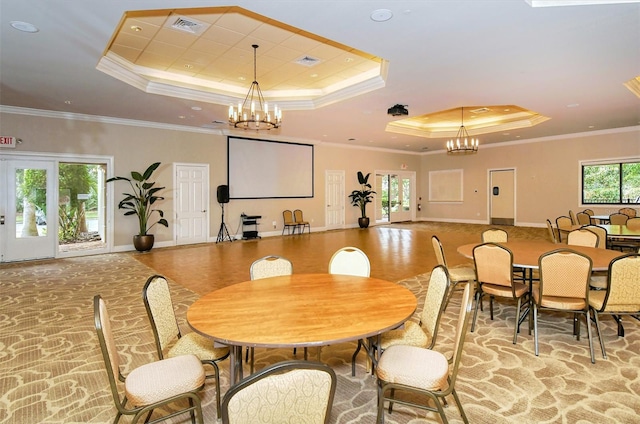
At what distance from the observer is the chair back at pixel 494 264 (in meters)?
3.47

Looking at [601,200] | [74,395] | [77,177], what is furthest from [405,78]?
[601,200]

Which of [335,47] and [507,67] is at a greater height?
[335,47]

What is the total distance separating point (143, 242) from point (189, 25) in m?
5.61

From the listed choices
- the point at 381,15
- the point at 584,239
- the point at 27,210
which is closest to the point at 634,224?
the point at 584,239

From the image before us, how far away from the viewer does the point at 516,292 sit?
11.6 ft

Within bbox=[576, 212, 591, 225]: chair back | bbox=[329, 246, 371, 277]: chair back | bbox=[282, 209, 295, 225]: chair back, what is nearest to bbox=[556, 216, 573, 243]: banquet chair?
bbox=[576, 212, 591, 225]: chair back

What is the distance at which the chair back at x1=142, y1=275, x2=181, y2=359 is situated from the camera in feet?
7.42

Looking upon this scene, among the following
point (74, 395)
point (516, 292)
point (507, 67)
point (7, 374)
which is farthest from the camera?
point (507, 67)

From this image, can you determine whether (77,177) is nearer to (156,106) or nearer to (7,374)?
(156,106)

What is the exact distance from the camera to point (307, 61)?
20.4ft

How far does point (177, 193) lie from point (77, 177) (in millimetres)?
2305

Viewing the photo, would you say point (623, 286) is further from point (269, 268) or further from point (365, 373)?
point (269, 268)

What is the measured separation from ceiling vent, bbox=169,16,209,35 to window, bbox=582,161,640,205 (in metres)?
12.6

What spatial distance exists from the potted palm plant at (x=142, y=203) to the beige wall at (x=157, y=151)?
266mm
